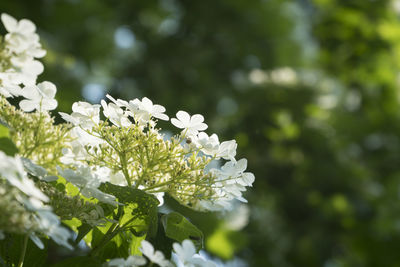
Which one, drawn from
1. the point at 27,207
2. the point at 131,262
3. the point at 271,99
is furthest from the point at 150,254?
the point at 271,99

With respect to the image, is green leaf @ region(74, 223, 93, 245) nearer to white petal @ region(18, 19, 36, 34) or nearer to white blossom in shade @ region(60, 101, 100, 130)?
white blossom in shade @ region(60, 101, 100, 130)

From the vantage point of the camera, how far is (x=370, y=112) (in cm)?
494

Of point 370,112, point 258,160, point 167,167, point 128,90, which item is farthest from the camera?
point 370,112

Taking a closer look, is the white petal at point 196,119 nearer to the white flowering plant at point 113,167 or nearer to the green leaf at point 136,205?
the white flowering plant at point 113,167

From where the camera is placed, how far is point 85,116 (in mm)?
612

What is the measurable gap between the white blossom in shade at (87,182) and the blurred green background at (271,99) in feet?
9.80

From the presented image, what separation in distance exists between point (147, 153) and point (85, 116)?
0.10 metres

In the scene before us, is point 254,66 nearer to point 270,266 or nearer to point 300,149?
point 300,149

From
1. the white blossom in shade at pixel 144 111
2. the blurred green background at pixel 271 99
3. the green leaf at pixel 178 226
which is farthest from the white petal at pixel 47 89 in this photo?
the blurred green background at pixel 271 99

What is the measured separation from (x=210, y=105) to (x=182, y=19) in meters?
0.97

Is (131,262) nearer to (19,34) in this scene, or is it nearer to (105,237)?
(105,237)

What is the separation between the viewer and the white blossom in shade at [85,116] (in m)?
0.61

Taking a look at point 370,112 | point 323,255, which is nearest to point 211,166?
point 323,255

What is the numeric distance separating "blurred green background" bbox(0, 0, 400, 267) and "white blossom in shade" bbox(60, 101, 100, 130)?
9.54 feet
